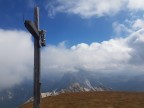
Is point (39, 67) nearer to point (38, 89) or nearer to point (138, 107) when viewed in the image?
point (38, 89)

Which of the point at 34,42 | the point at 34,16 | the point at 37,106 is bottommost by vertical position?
the point at 37,106

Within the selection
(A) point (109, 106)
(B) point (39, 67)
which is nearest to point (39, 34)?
(B) point (39, 67)

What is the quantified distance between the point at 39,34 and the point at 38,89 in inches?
80.5

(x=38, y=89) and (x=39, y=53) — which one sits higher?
(x=39, y=53)

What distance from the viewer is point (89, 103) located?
48.2 meters

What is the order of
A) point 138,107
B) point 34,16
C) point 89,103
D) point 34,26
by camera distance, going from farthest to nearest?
point 89,103 → point 138,107 → point 34,16 → point 34,26

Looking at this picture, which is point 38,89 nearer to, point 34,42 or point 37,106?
point 37,106

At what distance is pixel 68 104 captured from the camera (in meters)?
48.4

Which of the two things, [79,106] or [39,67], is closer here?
[39,67]

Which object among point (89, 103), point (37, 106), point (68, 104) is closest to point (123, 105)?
point (89, 103)

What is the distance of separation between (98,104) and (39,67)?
36.7 metres

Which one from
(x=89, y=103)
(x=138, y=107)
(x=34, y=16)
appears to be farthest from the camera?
(x=89, y=103)

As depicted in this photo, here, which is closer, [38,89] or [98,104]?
[38,89]

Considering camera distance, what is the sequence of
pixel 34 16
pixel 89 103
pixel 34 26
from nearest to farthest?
pixel 34 26
pixel 34 16
pixel 89 103
